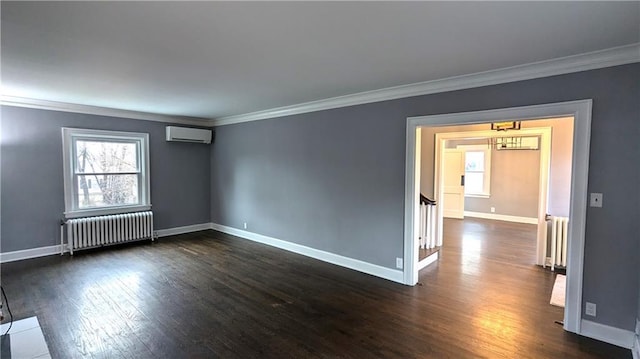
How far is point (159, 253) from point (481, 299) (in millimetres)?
4780

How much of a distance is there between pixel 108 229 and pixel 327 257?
383 cm

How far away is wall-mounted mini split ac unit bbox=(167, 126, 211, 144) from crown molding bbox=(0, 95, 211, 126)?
0.25 meters

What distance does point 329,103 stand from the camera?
469 cm

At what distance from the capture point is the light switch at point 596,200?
8.91 ft

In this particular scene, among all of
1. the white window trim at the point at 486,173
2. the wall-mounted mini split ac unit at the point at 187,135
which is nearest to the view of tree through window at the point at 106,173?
the wall-mounted mini split ac unit at the point at 187,135

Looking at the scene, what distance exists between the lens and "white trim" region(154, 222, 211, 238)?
6439mm

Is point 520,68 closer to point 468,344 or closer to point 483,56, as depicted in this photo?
point 483,56

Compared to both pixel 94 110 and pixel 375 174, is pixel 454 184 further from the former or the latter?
pixel 94 110

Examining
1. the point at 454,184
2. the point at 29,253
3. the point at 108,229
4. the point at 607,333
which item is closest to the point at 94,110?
the point at 108,229

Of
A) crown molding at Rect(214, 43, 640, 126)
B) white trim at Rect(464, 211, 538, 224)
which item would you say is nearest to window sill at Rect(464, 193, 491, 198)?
white trim at Rect(464, 211, 538, 224)

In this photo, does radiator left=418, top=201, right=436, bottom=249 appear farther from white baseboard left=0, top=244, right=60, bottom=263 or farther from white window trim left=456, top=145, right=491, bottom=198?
white baseboard left=0, top=244, right=60, bottom=263

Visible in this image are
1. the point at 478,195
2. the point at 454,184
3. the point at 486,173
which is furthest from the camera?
the point at 478,195

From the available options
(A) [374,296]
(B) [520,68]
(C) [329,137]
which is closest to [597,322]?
(A) [374,296]

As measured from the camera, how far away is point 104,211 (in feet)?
18.7
